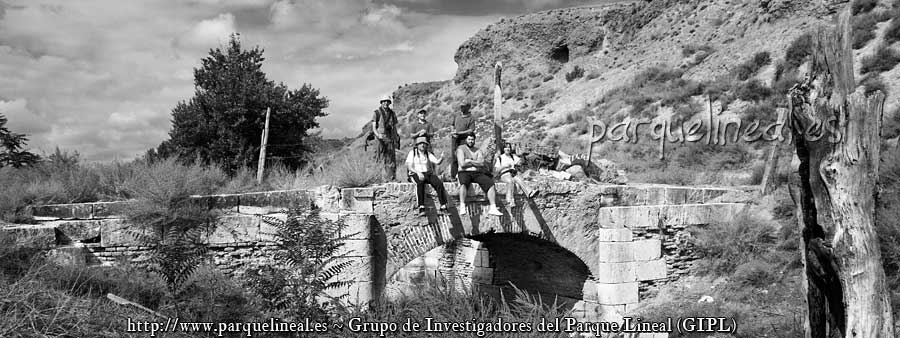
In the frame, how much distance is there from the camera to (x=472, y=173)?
8867mm

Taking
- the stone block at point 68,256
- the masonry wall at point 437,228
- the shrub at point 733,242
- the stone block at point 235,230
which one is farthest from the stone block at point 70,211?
the shrub at point 733,242

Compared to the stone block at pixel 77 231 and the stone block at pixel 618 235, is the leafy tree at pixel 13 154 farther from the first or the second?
the stone block at pixel 618 235

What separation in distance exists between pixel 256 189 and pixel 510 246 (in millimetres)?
5370

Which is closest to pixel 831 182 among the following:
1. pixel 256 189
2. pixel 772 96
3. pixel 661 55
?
pixel 256 189

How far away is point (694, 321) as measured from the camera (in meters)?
8.45

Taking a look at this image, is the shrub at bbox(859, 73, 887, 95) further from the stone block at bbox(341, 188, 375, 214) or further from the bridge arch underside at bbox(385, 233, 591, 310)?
the stone block at bbox(341, 188, 375, 214)

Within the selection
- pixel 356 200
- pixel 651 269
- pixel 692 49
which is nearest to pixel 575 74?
pixel 692 49

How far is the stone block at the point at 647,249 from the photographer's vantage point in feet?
32.0

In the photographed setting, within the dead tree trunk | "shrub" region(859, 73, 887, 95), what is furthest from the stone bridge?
"shrub" region(859, 73, 887, 95)

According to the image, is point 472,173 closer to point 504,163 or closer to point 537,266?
point 504,163

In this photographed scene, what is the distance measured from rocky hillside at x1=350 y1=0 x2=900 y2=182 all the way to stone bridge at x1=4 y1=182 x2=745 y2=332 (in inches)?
275

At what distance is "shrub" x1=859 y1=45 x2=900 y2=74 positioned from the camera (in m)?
15.7

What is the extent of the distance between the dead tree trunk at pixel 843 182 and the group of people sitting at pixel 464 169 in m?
4.28

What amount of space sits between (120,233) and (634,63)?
2649 centimetres
